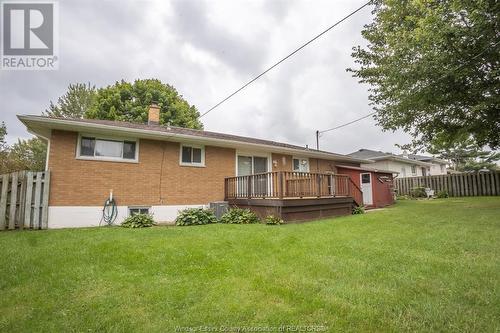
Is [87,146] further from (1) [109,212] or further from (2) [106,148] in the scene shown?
(1) [109,212]

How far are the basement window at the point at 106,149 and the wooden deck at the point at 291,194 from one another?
403 centimetres

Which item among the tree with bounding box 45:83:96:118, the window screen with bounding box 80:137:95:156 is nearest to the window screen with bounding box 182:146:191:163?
the window screen with bounding box 80:137:95:156

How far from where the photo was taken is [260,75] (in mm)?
9984

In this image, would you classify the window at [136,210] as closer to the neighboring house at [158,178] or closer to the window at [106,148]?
the neighboring house at [158,178]

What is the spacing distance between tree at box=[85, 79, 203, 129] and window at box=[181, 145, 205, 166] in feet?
48.0

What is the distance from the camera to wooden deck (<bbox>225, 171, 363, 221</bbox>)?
27.9 feet

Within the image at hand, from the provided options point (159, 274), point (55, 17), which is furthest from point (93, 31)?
point (159, 274)

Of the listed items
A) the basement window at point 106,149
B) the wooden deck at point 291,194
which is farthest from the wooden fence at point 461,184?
the basement window at point 106,149

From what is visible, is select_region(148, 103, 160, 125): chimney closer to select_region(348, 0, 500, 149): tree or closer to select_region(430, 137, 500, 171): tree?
select_region(348, 0, 500, 149): tree

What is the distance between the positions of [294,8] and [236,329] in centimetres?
950

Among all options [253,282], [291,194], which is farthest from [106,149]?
[253,282]

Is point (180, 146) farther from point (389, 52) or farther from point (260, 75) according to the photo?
point (389, 52)

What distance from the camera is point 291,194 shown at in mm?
8891

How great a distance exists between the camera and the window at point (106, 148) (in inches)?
334
